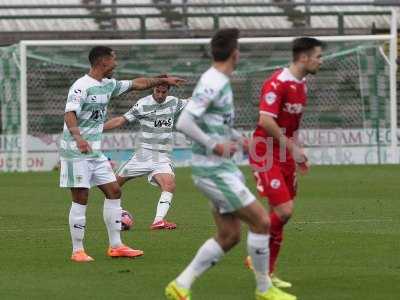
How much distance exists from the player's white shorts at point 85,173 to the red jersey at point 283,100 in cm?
248

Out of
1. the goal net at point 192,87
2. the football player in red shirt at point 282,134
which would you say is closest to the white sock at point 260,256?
the football player in red shirt at point 282,134

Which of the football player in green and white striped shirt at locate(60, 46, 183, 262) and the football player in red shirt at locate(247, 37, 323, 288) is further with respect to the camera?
the football player in green and white striped shirt at locate(60, 46, 183, 262)

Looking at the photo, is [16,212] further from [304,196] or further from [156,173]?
[304,196]

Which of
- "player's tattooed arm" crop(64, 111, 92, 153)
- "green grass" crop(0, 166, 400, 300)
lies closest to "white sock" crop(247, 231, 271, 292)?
"green grass" crop(0, 166, 400, 300)

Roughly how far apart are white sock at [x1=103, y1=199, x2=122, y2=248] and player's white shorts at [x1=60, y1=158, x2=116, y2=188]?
0.87 feet

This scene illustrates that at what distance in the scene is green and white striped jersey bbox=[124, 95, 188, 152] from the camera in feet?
→ 55.9

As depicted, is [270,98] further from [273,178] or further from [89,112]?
[89,112]

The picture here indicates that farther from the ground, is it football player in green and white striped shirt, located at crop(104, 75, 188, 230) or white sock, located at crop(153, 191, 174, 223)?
football player in green and white striped shirt, located at crop(104, 75, 188, 230)

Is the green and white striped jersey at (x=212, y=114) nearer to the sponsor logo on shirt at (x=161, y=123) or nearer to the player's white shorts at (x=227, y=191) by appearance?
the player's white shorts at (x=227, y=191)

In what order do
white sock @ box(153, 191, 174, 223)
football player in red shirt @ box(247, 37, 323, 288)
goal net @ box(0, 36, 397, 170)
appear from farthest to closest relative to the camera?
1. goal net @ box(0, 36, 397, 170)
2. white sock @ box(153, 191, 174, 223)
3. football player in red shirt @ box(247, 37, 323, 288)

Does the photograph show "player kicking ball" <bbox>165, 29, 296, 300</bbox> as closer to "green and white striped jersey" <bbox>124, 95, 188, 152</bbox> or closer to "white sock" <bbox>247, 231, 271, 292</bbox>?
"white sock" <bbox>247, 231, 271, 292</bbox>

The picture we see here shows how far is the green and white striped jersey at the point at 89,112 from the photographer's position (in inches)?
485

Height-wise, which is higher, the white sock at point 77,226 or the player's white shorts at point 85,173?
the player's white shorts at point 85,173

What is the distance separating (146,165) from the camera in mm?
16609
